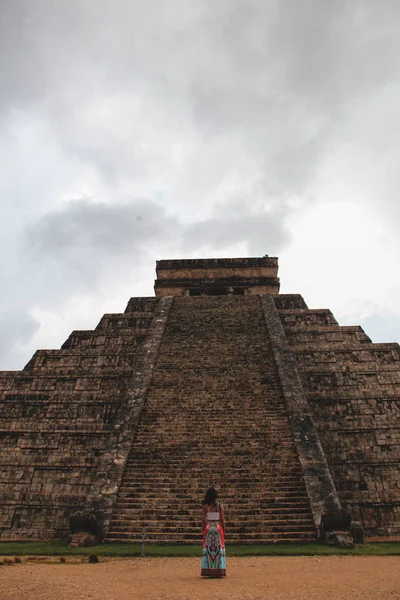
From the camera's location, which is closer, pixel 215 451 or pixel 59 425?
pixel 215 451

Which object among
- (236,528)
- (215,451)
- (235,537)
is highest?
(215,451)

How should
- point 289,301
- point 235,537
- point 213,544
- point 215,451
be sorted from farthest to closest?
point 289,301, point 215,451, point 235,537, point 213,544

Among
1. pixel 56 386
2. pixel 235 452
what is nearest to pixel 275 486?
pixel 235 452

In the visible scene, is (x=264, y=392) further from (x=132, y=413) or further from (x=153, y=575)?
(x=153, y=575)

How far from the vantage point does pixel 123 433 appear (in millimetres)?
11109

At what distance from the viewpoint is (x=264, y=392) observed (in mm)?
12617

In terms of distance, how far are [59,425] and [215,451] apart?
443 centimetres

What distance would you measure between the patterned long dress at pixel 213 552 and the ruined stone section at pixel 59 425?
16.4 feet

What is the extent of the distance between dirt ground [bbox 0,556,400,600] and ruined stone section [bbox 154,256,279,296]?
53.4ft

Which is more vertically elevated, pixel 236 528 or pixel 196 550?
pixel 236 528

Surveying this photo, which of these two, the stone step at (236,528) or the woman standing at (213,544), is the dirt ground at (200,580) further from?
the stone step at (236,528)

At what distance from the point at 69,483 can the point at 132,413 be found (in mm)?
2145

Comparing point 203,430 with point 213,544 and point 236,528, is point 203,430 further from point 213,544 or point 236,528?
point 213,544

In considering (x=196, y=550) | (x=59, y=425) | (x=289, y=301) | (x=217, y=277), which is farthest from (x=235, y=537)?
(x=217, y=277)
